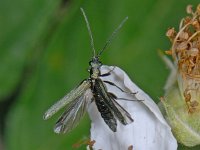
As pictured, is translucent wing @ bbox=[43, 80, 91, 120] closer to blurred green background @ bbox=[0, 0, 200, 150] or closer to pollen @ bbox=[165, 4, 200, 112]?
pollen @ bbox=[165, 4, 200, 112]

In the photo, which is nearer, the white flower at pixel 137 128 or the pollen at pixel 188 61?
the white flower at pixel 137 128

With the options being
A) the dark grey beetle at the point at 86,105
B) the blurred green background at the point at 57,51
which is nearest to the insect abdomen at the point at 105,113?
the dark grey beetle at the point at 86,105

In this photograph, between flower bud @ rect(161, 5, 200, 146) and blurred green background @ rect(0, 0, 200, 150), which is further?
blurred green background @ rect(0, 0, 200, 150)

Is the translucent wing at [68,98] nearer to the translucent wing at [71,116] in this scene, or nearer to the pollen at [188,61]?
the translucent wing at [71,116]

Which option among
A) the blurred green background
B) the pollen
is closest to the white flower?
the pollen

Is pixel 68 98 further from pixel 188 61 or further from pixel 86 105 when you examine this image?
pixel 188 61
